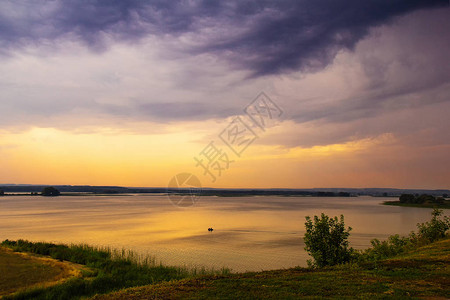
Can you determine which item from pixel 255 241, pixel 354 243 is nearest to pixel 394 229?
pixel 354 243

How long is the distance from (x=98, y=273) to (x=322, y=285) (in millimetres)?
11953

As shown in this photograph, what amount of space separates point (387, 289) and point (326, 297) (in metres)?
1.85

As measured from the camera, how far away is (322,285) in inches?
367

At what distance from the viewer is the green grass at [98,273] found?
45.1 feet

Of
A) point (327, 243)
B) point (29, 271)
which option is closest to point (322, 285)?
point (327, 243)

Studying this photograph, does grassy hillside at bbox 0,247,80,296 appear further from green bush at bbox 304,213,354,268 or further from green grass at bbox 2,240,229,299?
green bush at bbox 304,213,354,268

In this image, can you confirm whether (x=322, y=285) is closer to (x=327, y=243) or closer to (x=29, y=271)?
(x=327, y=243)

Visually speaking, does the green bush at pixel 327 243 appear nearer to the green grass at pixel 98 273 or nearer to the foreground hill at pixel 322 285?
the foreground hill at pixel 322 285

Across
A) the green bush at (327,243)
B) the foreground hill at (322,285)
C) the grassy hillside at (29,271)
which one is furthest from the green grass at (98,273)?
the green bush at (327,243)

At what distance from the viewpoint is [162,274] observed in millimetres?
17906

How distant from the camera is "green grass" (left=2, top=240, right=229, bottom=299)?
13758 mm

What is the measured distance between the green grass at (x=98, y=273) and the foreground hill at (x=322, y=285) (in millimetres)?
3969

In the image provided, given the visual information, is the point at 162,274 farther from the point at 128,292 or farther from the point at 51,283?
the point at 128,292

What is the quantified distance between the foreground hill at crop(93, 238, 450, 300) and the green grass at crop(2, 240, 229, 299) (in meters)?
3.97
